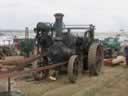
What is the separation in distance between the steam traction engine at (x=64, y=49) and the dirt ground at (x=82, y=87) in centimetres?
41

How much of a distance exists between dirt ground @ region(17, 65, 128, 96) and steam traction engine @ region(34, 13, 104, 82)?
41cm

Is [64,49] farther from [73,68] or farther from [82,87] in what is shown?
[82,87]

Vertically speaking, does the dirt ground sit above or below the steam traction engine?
below

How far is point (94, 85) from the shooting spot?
921 cm

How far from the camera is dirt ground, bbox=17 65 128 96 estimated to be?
8.12 metres

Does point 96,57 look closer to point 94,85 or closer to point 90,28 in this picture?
point 90,28

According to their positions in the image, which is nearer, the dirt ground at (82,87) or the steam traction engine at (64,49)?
the dirt ground at (82,87)

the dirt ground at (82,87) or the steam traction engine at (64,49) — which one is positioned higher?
the steam traction engine at (64,49)

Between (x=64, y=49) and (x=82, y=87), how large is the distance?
5.87 ft

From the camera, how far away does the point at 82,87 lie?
9008 mm

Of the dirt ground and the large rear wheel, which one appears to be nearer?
the dirt ground

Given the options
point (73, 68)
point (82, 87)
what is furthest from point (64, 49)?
point (82, 87)

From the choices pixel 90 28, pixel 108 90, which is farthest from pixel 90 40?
pixel 108 90

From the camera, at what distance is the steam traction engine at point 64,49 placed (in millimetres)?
10266
